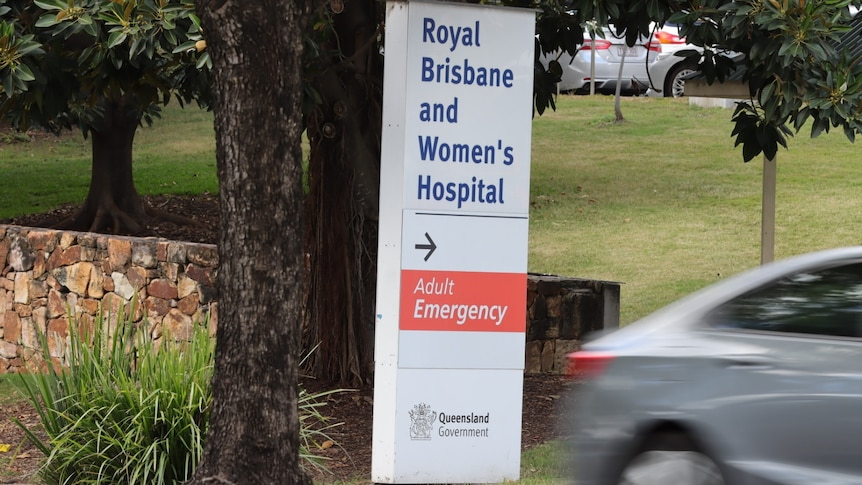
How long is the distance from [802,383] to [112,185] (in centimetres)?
1320

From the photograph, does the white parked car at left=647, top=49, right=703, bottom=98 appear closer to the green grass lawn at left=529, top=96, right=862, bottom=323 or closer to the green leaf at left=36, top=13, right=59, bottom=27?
the green grass lawn at left=529, top=96, right=862, bottom=323

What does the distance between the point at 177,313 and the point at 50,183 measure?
10.8m

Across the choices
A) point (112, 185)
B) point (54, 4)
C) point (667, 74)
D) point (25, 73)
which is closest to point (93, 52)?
point (54, 4)

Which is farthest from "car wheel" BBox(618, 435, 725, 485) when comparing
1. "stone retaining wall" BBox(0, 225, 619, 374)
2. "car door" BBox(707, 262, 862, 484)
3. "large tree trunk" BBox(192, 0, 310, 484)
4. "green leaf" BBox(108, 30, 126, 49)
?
"stone retaining wall" BBox(0, 225, 619, 374)

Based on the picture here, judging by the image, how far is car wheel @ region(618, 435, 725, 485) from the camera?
5.10 metres

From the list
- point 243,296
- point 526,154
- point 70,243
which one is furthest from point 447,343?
point 70,243

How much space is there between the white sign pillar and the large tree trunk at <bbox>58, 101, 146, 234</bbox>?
10205 mm

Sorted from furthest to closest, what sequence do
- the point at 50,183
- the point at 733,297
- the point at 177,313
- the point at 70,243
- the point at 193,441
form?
the point at 50,183 < the point at 70,243 < the point at 177,313 < the point at 193,441 < the point at 733,297

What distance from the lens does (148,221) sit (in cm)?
1700

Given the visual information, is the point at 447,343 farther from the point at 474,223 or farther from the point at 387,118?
the point at 387,118

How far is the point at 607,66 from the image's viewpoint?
24.8m

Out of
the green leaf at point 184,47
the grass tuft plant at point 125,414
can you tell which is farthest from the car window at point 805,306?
the green leaf at point 184,47

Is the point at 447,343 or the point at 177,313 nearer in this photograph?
the point at 447,343

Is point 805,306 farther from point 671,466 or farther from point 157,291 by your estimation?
point 157,291
